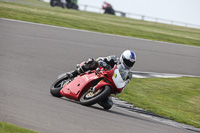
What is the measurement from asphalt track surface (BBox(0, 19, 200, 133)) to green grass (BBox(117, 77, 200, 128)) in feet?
3.96

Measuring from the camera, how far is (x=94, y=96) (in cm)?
733

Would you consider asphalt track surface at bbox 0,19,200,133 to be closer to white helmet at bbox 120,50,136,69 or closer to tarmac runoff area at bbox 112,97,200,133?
tarmac runoff area at bbox 112,97,200,133

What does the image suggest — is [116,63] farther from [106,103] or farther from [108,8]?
[108,8]

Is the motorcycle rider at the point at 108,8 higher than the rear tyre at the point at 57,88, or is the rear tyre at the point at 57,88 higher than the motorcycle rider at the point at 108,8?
the rear tyre at the point at 57,88

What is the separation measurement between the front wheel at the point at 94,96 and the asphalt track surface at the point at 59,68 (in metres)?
0.15

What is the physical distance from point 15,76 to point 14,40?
531cm

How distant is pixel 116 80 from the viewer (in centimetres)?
755

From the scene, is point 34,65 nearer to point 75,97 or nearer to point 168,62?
point 75,97

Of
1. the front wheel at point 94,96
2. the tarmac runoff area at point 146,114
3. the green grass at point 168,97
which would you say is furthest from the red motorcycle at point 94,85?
the green grass at point 168,97

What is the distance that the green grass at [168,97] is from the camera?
920 centimetres

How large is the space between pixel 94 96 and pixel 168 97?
4.37m

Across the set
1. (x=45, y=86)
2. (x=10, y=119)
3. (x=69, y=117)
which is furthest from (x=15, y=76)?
(x=10, y=119)

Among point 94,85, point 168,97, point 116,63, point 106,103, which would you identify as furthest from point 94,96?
point 168,97

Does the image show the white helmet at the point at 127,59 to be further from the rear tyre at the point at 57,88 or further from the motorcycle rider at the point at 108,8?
the motorcycle rider at the point at 108,8
